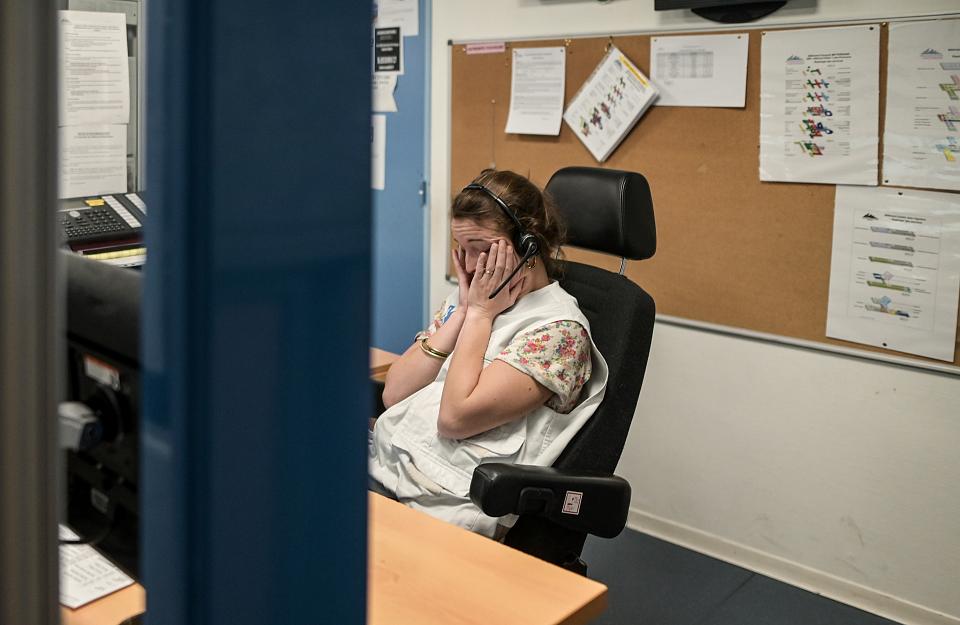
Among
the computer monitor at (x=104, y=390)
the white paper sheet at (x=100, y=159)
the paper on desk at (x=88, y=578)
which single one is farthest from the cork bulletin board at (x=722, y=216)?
the computer monitor at (x=104, y=390)

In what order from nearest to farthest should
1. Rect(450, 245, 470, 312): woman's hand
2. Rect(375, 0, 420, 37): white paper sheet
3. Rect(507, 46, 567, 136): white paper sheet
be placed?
Rect(450, 245, 470, 312): woman's hand < Rect(507, 46, 567, 136): white paper sheet < Rect(375, 0, 420, 37): white paper sheet

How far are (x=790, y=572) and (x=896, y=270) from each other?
998 mm

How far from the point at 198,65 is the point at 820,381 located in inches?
106

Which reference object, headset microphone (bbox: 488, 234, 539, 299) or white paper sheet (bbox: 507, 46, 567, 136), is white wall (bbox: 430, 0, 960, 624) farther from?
headset microphone (bbox: 488, 234, 539, 299)

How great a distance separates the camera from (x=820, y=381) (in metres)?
2.80

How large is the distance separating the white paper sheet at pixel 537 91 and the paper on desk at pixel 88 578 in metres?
2.40

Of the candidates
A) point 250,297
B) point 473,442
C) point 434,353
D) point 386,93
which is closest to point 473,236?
point 434,353

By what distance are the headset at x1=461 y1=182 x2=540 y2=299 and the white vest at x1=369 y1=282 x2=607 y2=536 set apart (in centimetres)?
7

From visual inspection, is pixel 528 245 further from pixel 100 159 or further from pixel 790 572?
pixel 790 572

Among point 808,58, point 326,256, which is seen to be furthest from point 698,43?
point 326,256

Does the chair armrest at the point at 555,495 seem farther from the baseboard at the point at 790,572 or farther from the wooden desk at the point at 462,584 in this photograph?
the baseboard at the point at 790,572

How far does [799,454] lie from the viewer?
2871 mm

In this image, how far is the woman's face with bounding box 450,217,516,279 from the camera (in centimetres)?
202

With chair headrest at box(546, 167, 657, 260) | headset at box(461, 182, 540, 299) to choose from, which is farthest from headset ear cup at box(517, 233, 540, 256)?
chair headrest at box(546, 167, 657, 260)
